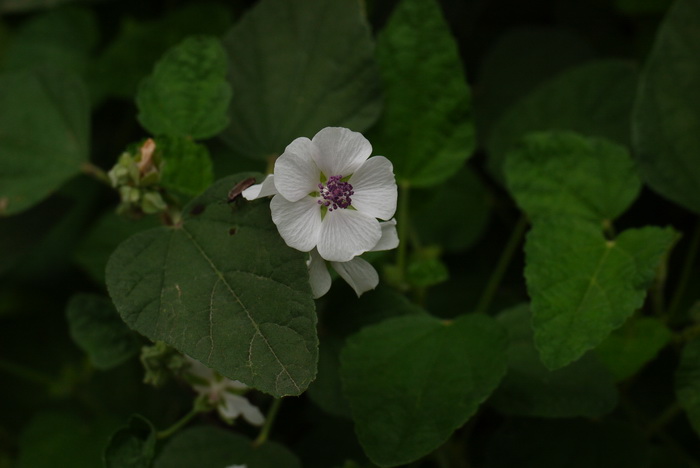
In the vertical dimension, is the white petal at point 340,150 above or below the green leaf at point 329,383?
above

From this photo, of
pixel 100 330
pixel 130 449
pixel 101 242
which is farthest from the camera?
pixel 101 242

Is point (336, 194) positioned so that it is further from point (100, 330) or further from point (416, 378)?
point (100, 330)

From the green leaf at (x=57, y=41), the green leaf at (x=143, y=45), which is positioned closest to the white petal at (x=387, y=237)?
the green leaf at (x=143, y=45)

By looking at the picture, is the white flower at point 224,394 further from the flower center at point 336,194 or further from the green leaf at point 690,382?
the green leaf at point 690,382

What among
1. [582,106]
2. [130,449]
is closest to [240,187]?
[130,449]

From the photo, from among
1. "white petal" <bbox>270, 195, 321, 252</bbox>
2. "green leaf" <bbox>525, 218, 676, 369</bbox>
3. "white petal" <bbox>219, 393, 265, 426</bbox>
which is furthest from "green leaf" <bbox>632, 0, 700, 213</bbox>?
"white petal" <bbox>219, 393, 265, 426</bbox>

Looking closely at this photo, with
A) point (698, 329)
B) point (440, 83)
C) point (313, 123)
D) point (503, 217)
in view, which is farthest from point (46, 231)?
point (698, 329)

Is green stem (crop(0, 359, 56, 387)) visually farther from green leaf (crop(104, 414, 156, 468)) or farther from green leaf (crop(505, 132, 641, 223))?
green leaf (crop(505, 132, 641, 223))
